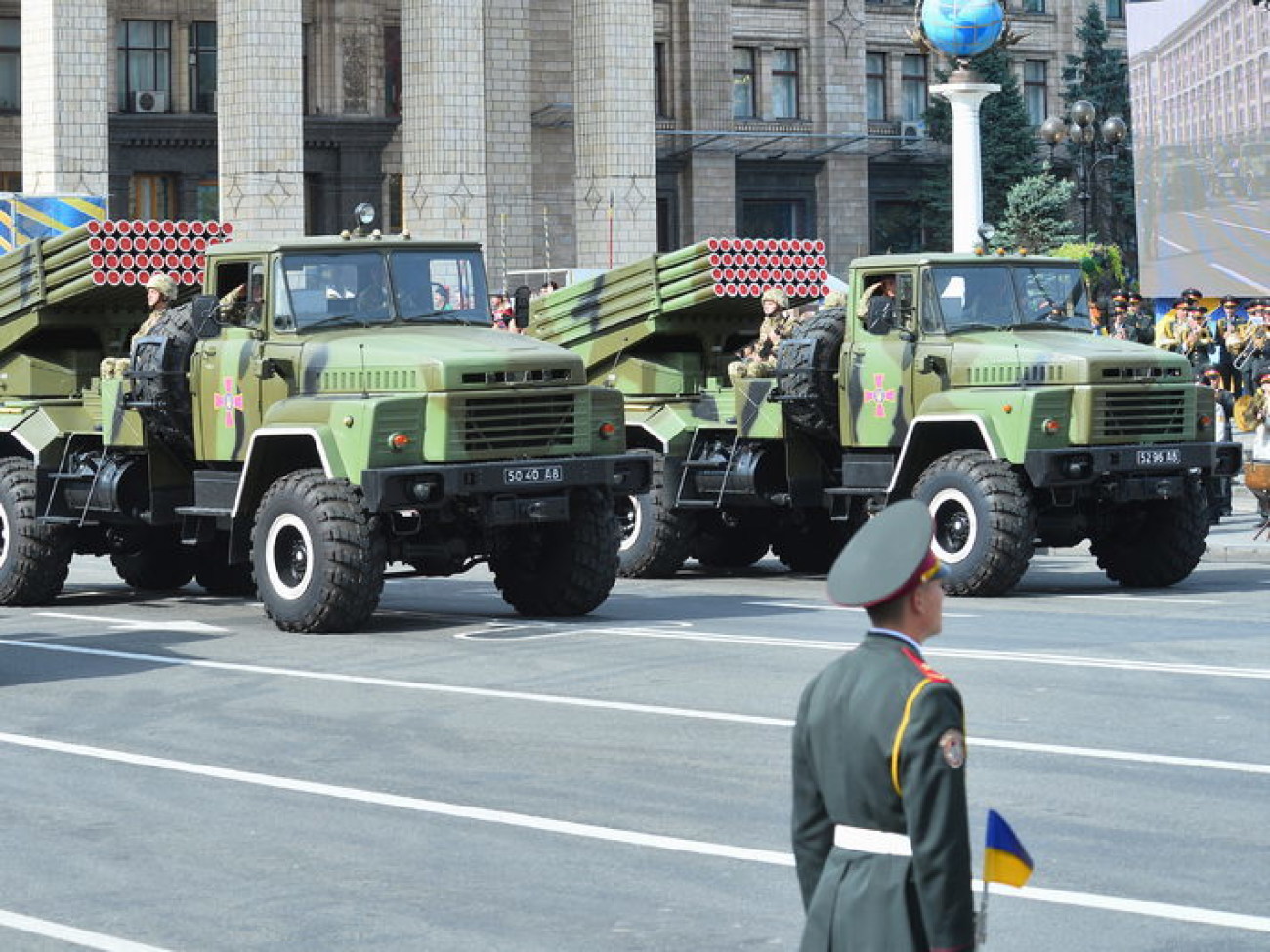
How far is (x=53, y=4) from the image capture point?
5916cm

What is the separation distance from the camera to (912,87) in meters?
87.1

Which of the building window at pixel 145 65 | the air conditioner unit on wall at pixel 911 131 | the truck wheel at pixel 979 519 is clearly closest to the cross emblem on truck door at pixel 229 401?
the truck wheel at pixel 979 519

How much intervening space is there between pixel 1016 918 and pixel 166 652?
384 inches

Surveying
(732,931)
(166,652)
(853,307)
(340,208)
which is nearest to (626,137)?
(340,208)

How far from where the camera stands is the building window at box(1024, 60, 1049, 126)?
293 ft

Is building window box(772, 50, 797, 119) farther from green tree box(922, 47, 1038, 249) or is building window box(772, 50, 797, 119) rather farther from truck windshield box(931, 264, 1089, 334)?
truck windshield box(931, 264, 1089, 334)

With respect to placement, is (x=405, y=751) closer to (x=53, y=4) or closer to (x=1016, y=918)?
(x=1016, y=918)

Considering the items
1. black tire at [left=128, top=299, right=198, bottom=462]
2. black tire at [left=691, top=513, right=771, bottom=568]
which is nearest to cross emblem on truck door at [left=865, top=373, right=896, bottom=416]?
black tire at [left=691, top=513, right=771, bottom=568]

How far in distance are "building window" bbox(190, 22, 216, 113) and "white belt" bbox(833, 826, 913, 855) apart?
6985cm

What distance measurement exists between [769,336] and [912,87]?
6491cm

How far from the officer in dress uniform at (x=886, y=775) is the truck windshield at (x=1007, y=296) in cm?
1609

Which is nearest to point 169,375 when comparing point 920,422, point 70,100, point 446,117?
point 920,422

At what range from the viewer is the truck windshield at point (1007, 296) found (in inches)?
854

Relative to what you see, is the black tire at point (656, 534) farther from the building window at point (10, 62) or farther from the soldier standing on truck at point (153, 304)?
the building window at point (10, 62)
